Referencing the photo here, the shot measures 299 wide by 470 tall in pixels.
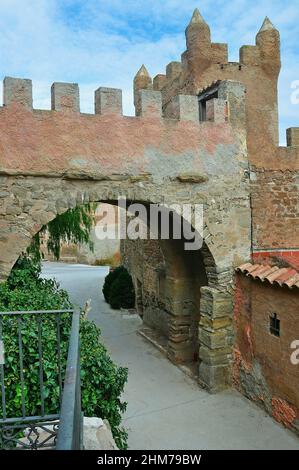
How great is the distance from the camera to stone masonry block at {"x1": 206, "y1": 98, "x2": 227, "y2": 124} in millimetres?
7977

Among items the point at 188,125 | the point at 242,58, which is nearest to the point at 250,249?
the point at 188,125

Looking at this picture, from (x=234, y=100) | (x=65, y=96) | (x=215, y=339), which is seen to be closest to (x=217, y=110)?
(x=234, y=100)

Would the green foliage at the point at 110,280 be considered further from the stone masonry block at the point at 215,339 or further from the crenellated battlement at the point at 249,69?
the crenellated battlement at the point at 249,69

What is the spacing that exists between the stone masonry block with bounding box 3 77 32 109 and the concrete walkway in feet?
18.4

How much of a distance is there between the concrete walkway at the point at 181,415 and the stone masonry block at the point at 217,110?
5.34 m

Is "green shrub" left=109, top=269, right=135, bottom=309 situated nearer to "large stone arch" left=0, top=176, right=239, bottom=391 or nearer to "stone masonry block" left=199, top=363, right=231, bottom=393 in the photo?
"large stone arch" left=0, top=176, right=239, bottom=391

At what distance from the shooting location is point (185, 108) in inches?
306

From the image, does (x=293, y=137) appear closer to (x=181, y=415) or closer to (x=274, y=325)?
(x=274, y=325)

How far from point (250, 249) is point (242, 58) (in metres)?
4.26

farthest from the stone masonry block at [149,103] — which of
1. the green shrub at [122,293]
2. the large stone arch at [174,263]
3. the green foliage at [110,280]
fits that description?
the green foliage at [110,280]

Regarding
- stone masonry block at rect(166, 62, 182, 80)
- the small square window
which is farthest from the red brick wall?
stone masonry block at rect(166, 62, 182, 80)

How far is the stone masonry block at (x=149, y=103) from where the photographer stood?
746cm

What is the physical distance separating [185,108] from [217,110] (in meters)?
0.68
